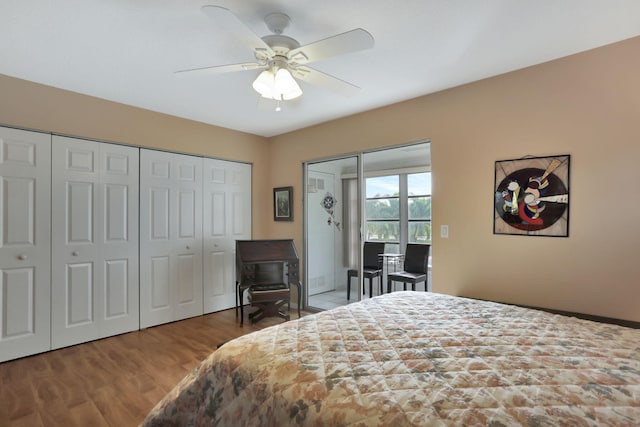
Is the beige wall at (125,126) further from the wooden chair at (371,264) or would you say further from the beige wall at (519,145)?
the wooden chair at (371,264)

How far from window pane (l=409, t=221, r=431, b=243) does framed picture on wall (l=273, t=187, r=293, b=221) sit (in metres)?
1.79

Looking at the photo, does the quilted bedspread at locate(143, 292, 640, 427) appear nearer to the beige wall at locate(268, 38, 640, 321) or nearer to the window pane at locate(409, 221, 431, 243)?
the beige wall at locate(268, 38, 640, 321)

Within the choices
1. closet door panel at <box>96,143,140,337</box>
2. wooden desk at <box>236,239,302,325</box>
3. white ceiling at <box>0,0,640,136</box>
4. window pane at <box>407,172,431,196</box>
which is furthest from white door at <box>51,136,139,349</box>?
window pane at <box>407,172,431,196</box>

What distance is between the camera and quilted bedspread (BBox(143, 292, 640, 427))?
0.93 m

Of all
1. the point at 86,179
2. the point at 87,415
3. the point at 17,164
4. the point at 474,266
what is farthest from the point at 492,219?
the point at 17,164

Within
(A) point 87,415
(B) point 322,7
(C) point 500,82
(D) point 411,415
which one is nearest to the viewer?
(D) point 411,415

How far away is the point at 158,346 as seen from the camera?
3051mm

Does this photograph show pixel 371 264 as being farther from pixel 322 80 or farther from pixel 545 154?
pixel 322 80

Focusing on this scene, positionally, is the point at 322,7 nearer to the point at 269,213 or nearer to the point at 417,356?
the point at 417,356

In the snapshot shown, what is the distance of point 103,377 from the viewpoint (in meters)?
2.46

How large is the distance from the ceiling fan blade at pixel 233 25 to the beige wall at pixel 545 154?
1.84m

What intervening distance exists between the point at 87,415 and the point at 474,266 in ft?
9.84

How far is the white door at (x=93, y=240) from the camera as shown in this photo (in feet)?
9.76

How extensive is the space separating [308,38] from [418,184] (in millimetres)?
3042
